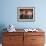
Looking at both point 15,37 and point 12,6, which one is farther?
point 12,6

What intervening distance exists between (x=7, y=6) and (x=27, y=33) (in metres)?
1.19

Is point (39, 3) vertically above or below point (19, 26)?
above

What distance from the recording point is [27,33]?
3986 millimetres

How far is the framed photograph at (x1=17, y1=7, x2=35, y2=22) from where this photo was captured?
450 cm

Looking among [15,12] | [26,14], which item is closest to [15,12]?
[15,12]

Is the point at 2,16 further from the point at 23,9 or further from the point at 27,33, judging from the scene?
the point at 27,33

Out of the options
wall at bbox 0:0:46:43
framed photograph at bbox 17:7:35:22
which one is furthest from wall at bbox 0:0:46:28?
framed photograph at bbox 17:7:35:22

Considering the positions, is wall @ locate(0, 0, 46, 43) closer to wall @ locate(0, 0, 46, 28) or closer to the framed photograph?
wall @ locate(0, 0, 46, 28)

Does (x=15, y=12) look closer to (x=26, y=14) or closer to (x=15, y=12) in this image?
(x=15, y=12)

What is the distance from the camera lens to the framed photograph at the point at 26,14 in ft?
14.8

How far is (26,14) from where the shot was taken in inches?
178

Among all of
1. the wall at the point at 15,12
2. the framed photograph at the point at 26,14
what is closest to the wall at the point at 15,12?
the wall at the point at 15,12

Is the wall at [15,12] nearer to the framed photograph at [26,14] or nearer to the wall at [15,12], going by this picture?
the wall at [15,12]

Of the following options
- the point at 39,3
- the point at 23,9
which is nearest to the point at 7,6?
the point at 23,9
